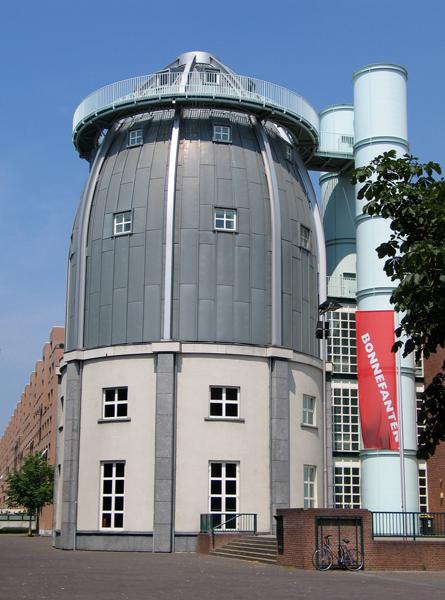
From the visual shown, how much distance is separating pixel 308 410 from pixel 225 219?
9.31m

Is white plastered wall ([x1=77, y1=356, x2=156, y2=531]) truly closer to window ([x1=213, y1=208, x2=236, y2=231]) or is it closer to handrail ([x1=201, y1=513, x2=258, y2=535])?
handrail ([x1=201, y1=513, x2=258, y2=535])

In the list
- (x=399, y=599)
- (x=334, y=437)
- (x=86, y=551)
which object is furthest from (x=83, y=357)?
(x=399, y=599)

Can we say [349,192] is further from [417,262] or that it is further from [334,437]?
[417,262]

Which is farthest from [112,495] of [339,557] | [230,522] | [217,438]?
[339,557]

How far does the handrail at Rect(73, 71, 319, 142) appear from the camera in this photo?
142 feet

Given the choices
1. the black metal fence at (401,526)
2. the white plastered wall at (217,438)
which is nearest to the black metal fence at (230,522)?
the white plastered wall at (217,438)

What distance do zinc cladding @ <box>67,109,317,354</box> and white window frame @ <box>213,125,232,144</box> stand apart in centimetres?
20

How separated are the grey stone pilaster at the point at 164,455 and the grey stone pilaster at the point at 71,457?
4250mm

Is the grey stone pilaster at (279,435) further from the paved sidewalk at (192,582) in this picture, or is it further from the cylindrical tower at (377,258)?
the paved sidewalk at (192,582)

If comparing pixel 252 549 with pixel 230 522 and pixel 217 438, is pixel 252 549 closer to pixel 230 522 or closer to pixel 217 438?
pixel 230 522

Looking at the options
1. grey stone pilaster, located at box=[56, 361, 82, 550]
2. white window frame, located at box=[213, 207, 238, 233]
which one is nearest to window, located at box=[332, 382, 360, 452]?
white window frame, located at box=[213, 207, 238, 233]

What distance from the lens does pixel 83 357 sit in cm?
4203

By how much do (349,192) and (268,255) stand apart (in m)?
12.8

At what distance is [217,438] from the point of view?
39625mm
